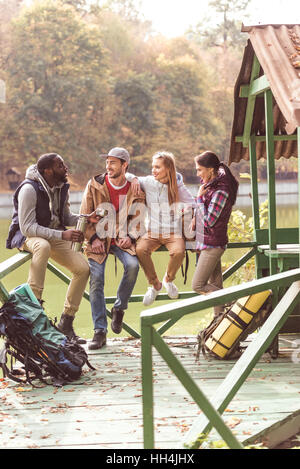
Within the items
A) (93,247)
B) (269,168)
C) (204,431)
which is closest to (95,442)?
(204,431)

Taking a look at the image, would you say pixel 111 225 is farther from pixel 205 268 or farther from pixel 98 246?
pixel 205 268

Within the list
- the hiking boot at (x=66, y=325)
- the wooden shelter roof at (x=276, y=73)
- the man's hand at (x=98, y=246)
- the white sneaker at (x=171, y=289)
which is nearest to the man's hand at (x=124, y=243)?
the man's hand at (x=98, y=246)

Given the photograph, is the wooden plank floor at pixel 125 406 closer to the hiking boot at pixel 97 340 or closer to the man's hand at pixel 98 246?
the hiking boot at pixel 97 340

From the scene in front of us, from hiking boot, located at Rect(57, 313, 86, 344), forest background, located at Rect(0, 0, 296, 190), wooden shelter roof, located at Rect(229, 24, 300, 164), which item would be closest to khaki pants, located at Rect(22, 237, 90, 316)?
hiking boot, located at Rect(57, 313, 86, 344)

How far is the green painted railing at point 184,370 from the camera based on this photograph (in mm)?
3035

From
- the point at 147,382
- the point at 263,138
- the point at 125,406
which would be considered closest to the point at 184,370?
the point at 147,382

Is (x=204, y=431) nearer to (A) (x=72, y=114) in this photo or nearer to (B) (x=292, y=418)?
(B) (x=292, y=418)

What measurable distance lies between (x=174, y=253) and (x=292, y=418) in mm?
1837

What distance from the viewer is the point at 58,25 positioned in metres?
47.3

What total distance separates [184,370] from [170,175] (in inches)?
114

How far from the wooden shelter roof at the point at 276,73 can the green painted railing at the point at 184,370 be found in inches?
38.8

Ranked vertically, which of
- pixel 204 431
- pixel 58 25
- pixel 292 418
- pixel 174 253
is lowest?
pixel 292 418
